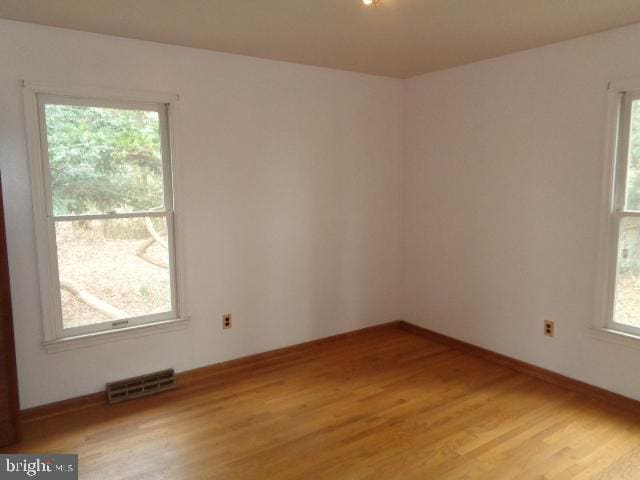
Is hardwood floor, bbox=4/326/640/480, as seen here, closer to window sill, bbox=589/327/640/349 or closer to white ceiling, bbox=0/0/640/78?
window sill, bbox=589/327/640/349

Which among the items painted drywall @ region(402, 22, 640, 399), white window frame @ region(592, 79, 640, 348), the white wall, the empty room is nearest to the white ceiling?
the empty room

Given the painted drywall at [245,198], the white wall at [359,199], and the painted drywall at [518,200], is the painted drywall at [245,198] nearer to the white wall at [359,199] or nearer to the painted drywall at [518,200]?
the white wall at [359,199]

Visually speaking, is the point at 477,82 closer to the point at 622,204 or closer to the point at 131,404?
the point at 622,204

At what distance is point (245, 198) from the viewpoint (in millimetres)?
3664

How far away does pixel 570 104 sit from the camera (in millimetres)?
3201

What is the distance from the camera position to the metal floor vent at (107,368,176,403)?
317 cm

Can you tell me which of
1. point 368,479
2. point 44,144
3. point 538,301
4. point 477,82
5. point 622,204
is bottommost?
point 368,479

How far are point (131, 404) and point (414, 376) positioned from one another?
79.2 inches

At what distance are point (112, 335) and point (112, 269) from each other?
447 millimetres

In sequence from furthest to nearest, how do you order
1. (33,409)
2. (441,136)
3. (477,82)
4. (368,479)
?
(441,136), (477,82), (33,409), (368,479)

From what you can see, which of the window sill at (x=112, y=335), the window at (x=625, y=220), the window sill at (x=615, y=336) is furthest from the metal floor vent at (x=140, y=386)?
the window at (x=625, y=220)

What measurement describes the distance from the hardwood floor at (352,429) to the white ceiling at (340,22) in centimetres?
239

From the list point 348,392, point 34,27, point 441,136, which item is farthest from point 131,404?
point 441,136

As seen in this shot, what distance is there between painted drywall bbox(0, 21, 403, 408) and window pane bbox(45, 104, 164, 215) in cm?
18
